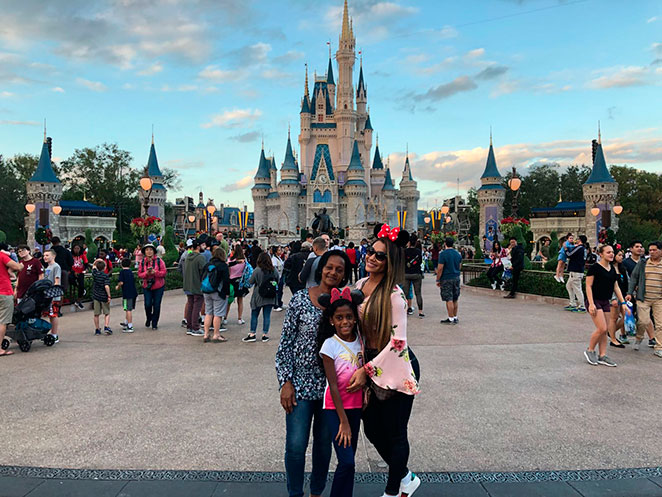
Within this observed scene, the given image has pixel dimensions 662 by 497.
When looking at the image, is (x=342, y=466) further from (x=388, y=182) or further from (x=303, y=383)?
(x=388, y=182)

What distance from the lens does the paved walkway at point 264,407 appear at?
3.52 meters

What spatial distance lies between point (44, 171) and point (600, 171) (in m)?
52.2

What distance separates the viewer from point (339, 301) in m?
2.54

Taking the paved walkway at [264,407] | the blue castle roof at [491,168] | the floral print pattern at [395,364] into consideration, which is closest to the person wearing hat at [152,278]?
the paved walkway at [264,407]

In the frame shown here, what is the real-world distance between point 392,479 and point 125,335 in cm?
674

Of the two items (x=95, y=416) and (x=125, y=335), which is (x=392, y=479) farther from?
(x=125, y=335)

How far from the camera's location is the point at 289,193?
63.3 metres

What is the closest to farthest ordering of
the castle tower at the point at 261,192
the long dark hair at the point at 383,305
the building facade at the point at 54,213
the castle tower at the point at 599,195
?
the long dark hair at the point at 383,305 → the castle tower at the point at 599,195 → the building facade at the point at 54,213 → the castle tower at the point at 261,192

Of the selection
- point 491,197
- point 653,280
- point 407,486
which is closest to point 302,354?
point 407,486

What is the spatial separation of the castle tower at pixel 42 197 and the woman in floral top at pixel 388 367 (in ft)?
156

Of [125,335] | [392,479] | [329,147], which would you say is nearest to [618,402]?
[392,479]

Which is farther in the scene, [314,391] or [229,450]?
[229,450]

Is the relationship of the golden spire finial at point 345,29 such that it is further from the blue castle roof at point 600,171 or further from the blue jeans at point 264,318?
the blue jeans at point 264,318

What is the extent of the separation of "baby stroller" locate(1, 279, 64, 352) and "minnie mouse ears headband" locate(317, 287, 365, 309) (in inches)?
244
